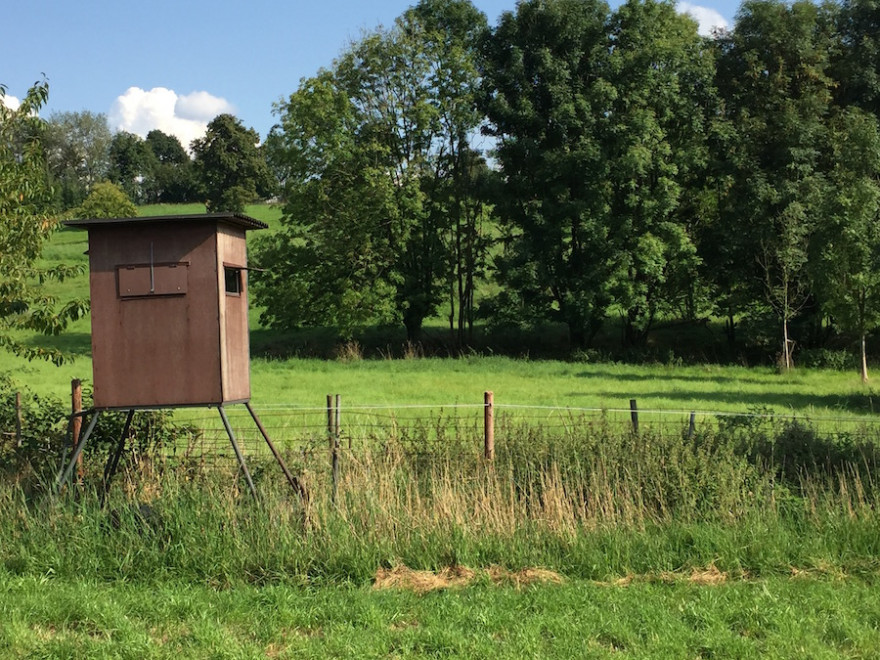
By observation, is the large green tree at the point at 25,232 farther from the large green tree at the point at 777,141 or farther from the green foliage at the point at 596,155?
the large green tree at the point at 777,141

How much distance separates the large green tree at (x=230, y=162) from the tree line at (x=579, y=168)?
41390 mm

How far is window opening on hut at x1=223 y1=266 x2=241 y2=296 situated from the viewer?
8462 millimetres

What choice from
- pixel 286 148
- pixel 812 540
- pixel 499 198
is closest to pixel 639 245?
pixel 499 198

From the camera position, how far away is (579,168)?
1379 inches

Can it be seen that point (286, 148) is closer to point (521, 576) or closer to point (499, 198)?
point (499, 198)

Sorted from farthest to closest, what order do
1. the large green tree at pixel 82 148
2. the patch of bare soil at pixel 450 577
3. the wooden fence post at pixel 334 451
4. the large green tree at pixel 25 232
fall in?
the large green tree at pixel 82 148
the large green tree at pixel 25 232
the wooden fence post at pixel 334 451
the patch of bare soil at pixel 450 577

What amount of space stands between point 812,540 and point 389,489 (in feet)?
12.3

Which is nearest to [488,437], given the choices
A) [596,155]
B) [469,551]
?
[469,551]

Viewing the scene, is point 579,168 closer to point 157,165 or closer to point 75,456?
point 75,456

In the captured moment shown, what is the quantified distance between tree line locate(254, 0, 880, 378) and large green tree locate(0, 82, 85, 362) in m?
24.8

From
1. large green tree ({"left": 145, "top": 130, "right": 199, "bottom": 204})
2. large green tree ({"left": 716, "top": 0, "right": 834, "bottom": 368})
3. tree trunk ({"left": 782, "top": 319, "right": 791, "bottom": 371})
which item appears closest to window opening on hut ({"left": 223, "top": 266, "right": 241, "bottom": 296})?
tree trunk ({"left": 782, "top": 319, "right": 791, "bottom": 371})

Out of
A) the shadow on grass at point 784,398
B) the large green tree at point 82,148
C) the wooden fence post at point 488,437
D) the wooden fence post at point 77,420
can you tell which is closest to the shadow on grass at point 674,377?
the shadow on grass at point 784,398

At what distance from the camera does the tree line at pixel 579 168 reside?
1364 inches

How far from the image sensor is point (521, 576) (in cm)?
670
